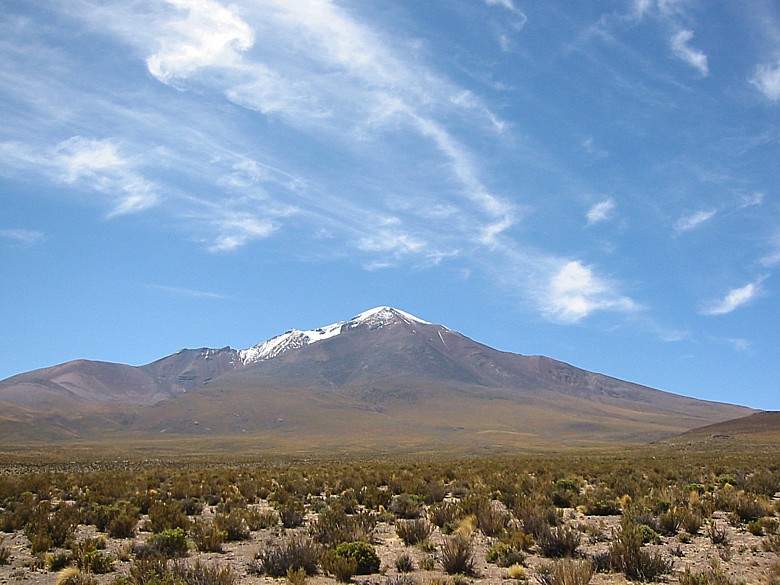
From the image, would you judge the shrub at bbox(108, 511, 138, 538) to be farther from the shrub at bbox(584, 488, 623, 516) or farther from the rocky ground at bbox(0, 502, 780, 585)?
the shrub at bbox(584, 488, 623, 516)

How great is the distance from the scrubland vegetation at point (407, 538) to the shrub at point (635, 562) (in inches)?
1.0

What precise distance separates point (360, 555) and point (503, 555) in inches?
106

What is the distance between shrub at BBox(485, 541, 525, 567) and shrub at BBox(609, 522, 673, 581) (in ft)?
5.37

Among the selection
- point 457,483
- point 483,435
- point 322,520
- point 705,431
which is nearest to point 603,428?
point 483,435

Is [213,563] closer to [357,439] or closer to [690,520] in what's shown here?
[690,520]

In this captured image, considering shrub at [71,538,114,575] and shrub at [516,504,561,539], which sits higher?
shrub at [516,504,561,539]

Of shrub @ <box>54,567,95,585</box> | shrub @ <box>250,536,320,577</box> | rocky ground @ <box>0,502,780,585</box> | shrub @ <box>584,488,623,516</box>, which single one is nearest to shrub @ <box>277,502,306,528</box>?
rocky ground @ <box>0,502,780,585</box>

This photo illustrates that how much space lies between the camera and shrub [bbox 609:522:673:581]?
9.73 meters

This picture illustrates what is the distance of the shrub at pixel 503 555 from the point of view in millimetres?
10828

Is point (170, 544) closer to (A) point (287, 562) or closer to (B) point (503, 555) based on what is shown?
(A) point (287, 562)

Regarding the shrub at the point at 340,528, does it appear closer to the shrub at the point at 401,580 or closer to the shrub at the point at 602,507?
the shrub at the point at 401,580

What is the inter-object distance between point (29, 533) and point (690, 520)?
14.7 m

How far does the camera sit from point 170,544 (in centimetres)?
1197

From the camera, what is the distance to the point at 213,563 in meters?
11.2
